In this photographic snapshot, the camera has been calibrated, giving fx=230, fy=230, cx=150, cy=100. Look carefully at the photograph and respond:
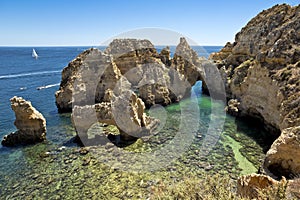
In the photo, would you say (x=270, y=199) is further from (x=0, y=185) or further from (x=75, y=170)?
(x=0, y=185)

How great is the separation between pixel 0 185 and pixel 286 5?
1684 inches

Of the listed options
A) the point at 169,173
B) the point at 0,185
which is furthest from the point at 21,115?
the point at 169,173

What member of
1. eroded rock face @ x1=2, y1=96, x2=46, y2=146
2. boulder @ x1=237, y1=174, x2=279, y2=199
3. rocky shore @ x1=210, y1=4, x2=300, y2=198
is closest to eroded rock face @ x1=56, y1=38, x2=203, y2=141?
eroded rock face @ x1=2, y1=96, x2=46, y2=146

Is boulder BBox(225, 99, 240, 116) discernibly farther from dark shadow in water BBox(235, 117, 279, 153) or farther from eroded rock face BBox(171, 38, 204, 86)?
eroded rock face BBox(171, 38, 204, 86)

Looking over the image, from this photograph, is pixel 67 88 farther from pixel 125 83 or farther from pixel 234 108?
pixel 234 108

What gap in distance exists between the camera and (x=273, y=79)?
76.5 feet

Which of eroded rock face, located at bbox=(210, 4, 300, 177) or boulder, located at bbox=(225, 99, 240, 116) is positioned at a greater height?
eroded rock face, located at bbox=(210, 4, 300, 177)

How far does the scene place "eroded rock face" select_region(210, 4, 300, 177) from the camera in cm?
1777

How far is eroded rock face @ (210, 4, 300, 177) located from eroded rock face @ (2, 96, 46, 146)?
63.3ft

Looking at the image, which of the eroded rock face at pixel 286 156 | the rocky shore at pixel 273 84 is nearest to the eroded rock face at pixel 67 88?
the rocky shore at pixel 273 84

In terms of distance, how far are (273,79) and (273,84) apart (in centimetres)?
52

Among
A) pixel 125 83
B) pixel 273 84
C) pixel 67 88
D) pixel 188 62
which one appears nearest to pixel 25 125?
pixel 67 88

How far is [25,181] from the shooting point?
15.6m

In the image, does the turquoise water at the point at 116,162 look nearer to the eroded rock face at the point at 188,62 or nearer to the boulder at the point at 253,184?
the boulder at the point at 253,184
